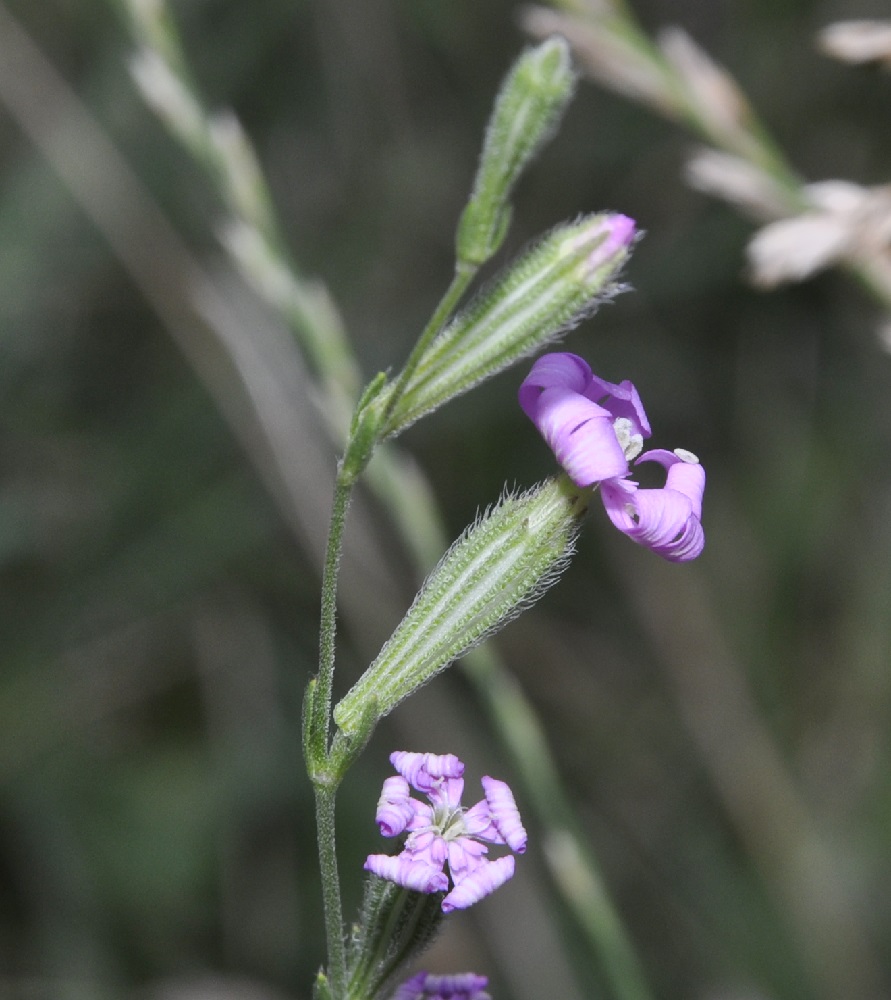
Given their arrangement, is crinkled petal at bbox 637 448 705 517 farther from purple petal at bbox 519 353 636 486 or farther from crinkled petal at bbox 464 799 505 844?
crinkled petal at bbox 464 799 505 844

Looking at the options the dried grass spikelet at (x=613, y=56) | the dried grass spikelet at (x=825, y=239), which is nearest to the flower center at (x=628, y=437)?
the dried grass spikelet at (x=825, y=239)

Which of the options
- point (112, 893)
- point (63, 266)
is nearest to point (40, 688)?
point (112, 893)

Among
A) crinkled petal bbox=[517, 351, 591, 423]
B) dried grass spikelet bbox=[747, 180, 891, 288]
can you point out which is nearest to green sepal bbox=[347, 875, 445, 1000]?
crinkled petal bbox=[517, 351, 591, 423]

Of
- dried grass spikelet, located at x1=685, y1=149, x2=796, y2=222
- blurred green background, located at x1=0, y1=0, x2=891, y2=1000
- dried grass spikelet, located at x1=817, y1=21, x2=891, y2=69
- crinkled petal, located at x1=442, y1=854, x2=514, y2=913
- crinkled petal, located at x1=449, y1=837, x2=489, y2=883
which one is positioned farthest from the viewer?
blurred green background, located at x1=0, y1=0, x2=891, y2=1000

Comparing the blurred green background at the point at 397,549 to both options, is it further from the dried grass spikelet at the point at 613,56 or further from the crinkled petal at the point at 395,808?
the crinkled petal at the point at 395,808

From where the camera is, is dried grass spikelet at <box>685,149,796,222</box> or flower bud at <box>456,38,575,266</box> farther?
dried grass spikelet at <box>685,149,796,222</box>

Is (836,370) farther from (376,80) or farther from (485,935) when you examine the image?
(485,935)
